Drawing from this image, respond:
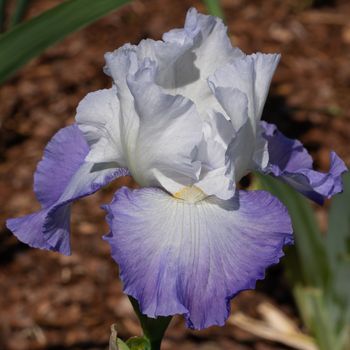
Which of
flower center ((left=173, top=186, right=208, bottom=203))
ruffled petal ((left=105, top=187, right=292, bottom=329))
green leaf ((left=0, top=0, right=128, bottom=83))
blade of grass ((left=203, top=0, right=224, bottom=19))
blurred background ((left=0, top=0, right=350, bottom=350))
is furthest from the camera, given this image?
blurred background ((left=0, top=0, right=350, bottom=350))

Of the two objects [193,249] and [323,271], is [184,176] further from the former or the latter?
[323,271]

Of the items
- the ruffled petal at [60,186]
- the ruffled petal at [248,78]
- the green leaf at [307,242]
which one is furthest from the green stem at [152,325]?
the green leaf at [307,242]

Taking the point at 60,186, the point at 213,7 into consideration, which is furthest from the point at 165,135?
the point at 213,7

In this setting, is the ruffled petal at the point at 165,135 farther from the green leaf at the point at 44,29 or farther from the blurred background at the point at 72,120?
the blurred background at the point at 72,120

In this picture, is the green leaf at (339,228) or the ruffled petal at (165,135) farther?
the green leaf at (339,228)

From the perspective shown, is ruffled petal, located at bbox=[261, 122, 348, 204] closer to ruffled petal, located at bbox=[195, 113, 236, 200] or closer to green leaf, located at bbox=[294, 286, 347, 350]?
ruffled petal, located at bbox=[195, 113, 236, 200]

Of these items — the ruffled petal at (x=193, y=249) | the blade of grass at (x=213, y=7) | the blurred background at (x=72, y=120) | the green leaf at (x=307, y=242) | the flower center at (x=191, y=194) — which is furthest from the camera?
the blurred background at (x=72, y=120)

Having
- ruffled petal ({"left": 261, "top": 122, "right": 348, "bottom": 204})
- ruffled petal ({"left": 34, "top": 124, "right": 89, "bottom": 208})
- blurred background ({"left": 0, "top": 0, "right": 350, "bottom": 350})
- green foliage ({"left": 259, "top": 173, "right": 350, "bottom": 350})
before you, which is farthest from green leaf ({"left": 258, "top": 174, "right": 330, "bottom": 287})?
ruffled petal ({"left": 34, "top": 124, "right": 89, "bottom": 208})
